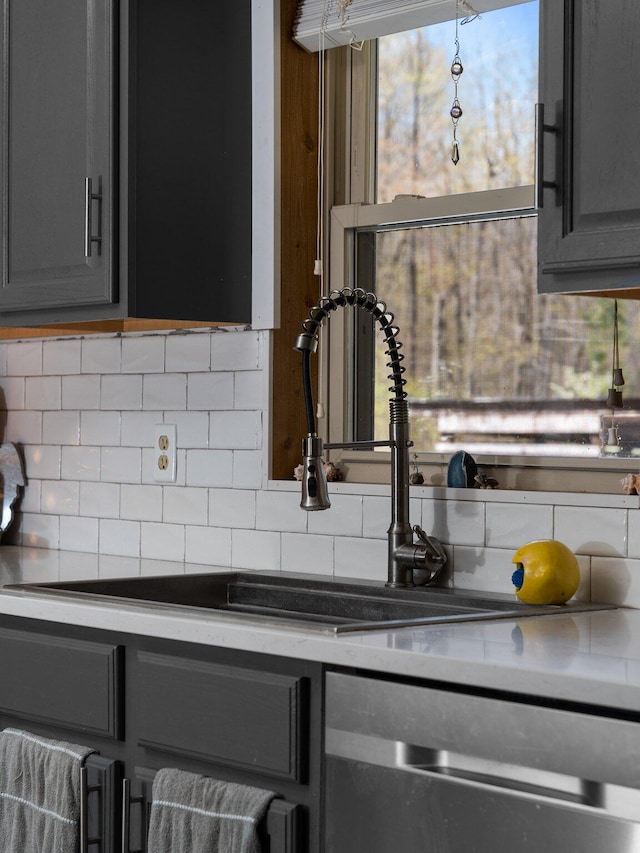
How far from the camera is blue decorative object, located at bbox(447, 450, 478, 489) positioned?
2.59 meters

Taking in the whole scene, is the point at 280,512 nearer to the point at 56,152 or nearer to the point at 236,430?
the point at 236,430

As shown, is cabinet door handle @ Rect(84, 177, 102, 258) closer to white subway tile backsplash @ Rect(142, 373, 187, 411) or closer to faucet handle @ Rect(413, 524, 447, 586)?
white subway tile backsplash @ Rect(142, 373, 187, 411)

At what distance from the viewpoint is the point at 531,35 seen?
2.76 metres

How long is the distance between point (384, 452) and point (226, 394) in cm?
40

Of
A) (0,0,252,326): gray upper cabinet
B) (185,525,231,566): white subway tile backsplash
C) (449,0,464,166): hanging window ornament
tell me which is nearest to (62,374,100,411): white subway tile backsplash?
(0,0,252,326): gray upper cabinet

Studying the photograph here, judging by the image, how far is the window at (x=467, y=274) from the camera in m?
2.63

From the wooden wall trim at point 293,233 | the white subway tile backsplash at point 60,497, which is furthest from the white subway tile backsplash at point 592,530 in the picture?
the white subway tile backsplash at point 60,497

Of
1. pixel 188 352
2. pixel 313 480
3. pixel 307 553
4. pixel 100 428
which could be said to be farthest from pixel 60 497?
pixel 313 480

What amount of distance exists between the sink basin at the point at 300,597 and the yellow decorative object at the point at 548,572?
0.07 ft

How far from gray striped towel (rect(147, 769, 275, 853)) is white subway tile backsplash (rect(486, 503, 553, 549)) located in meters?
0.76

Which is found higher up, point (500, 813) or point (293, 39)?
point (293, 39)

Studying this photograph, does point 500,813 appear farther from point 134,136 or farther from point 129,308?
point 134,136

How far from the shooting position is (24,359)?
3580mm

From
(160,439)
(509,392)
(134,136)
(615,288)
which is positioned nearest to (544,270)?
(615,288)
